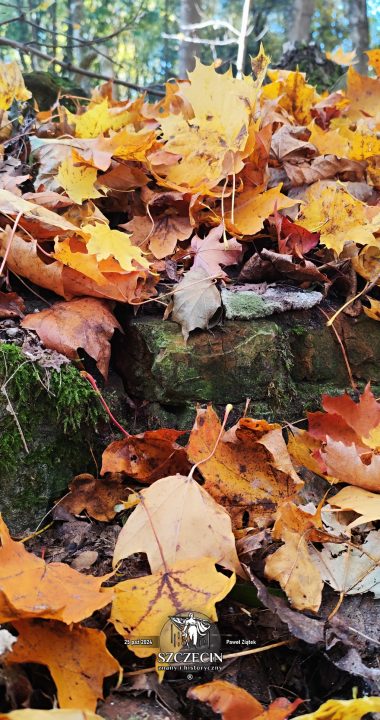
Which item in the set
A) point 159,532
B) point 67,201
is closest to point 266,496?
point 159,532

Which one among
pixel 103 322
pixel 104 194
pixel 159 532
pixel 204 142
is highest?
pixel 204 142

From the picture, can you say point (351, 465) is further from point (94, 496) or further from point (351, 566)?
point (94, 496)

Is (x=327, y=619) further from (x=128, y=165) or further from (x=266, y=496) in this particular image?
(x=128, y=165)

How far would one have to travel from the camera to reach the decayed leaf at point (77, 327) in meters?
1.36

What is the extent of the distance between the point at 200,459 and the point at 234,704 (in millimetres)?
512

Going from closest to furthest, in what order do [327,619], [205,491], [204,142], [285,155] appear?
[327,619], [205,491], [204,142], [285,155]

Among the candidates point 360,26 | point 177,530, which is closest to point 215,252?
point 177,530

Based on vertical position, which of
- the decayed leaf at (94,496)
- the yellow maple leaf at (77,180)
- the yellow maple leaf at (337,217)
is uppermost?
the yellow maple leaf at (77,180)

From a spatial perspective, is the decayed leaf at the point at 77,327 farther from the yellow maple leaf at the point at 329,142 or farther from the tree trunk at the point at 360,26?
the tree trunk at the point at 360,26

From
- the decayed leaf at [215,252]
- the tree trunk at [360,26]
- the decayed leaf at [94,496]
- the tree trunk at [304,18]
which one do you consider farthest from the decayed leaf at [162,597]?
the tree trunk at [304,18]

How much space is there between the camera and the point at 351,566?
44.8 inches

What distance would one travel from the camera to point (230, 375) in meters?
1.48

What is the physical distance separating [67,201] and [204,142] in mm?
437

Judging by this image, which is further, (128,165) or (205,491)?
(128,165)
